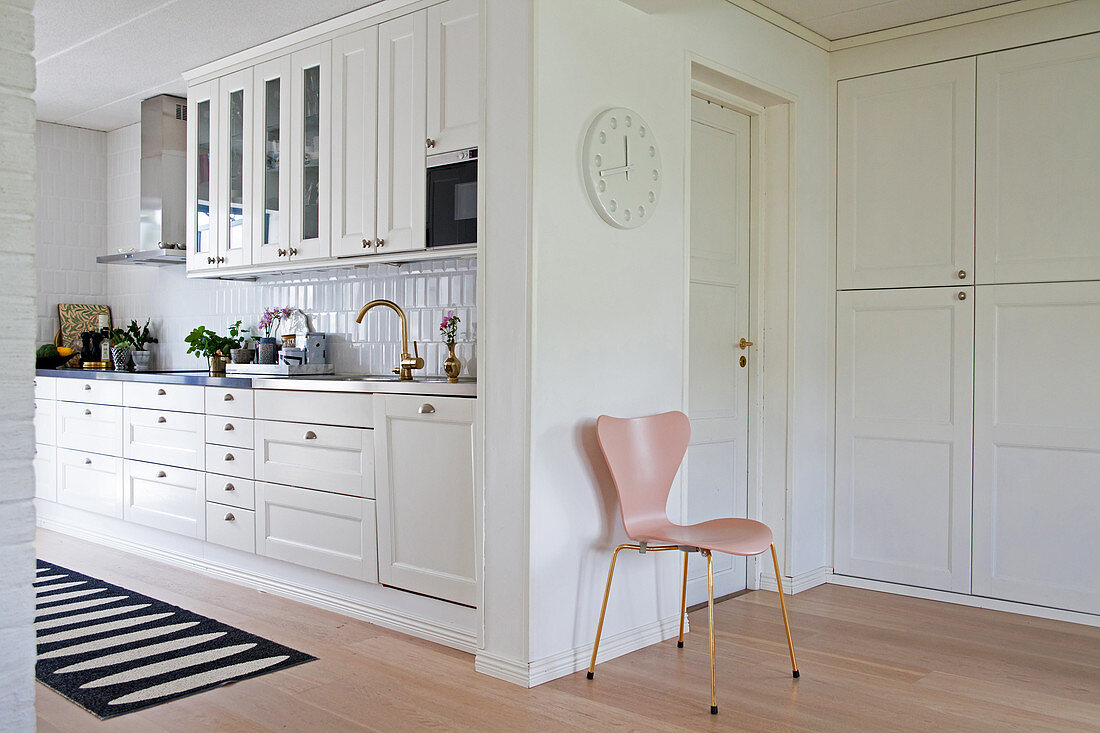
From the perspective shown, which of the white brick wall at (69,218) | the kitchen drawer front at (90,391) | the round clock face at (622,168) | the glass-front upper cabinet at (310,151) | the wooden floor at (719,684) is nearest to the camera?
the wooden floor at (719,684)

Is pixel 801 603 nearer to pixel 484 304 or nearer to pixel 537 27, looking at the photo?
pixel 484 304

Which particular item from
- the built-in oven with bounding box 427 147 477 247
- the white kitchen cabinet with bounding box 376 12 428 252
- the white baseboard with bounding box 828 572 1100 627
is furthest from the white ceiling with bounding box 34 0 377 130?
the white baseboard with bounding box 828 572 1100 627

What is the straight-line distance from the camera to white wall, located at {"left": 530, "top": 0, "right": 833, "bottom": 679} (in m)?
2.87

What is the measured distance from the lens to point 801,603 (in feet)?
12.7

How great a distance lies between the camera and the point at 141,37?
4.32 m

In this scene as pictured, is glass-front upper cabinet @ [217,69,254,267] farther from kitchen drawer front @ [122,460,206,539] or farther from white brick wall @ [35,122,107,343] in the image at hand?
white brick wall @ [35,122,107,343]

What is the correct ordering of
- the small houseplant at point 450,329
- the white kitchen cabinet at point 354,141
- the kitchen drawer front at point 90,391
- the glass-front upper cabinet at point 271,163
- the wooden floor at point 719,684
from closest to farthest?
the wooden floor at point 719,684, the small houseplant at point 450,329, the white kitchen cabinet at point 354,141, the glass-front upper cabinet at point 271,163, the kitchen drawer front at point 90,391

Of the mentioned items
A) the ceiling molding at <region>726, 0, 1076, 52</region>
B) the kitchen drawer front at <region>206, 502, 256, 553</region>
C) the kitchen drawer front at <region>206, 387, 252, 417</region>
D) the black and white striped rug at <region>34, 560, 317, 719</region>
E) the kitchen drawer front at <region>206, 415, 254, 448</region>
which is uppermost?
the ceiling molding at <region>726, 0, 1076, 52</region>

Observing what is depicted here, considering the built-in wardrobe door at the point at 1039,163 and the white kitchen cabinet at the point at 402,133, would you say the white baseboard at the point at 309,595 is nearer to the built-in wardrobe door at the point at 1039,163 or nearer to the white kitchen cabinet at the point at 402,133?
the white kitchen cabinet at the point at 402,133

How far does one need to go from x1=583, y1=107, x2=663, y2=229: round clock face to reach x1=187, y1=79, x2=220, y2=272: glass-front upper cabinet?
2.57 meters

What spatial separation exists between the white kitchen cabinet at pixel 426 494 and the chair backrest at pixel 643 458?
1.62ft

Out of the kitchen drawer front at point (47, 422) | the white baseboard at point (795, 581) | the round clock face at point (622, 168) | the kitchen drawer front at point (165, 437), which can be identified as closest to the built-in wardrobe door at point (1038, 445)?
the white baseboard at point (795, 581)

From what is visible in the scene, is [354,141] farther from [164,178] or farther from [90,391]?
[90,391]

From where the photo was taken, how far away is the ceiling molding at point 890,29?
3701mm
